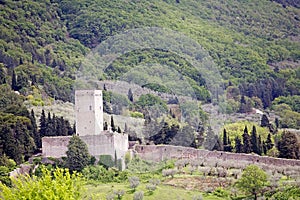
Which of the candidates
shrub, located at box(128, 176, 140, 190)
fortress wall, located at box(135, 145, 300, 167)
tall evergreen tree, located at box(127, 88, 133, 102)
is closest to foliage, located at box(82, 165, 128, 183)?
shrub, located at box(128, 176, 140, 190)

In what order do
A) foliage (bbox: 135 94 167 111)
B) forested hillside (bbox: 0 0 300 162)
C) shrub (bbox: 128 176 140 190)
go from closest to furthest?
shrub (bbox: 128 176 140 190) < foliage (bbox: 135 94 167 111) < forested hillside (bbox: 0 0 300 162)

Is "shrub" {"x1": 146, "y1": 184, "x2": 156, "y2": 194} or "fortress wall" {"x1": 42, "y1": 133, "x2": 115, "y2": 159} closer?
"shrub" {"x1": 146, "y1": 184, "x2": 156, "y2": 194}

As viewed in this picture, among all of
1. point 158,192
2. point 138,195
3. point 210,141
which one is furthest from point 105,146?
point 210,141

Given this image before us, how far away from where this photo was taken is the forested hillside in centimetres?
8829

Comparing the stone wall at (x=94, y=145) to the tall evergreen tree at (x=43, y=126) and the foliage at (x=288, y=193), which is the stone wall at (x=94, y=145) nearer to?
the tall evergreen tree at (x=43, y=126)

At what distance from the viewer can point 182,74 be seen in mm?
94188

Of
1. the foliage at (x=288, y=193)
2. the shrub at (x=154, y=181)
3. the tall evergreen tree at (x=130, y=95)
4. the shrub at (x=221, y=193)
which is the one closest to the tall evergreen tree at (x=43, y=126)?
the shrub at (x=154, y=181)

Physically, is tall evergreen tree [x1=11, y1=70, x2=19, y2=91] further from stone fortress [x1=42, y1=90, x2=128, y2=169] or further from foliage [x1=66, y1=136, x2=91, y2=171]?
foliage [x1=66, y1=136, x2=91, y2=171]

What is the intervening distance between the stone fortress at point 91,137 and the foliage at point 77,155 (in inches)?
25.3

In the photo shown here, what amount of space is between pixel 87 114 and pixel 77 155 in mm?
3051

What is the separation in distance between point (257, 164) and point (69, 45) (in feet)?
210

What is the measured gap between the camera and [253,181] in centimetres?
4347

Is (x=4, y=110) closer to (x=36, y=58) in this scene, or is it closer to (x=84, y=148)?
(x=84, y=148)

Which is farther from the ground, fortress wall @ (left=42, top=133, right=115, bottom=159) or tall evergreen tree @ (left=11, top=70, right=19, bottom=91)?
tall evergreen tree @ (left=11, top=70, right=19, bottom=91)
